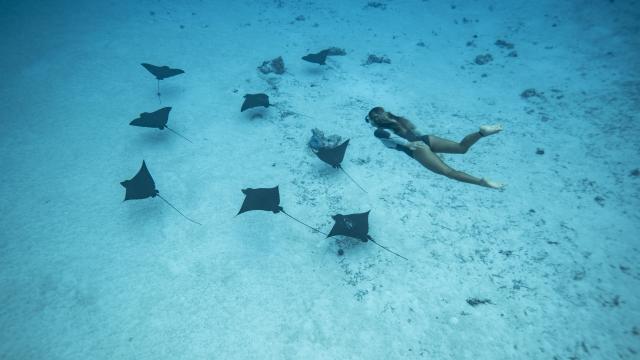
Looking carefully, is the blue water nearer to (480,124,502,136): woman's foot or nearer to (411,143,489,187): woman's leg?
(411,143,489,187): woman's leg

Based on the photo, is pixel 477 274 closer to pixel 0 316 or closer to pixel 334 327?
pixel 334 327

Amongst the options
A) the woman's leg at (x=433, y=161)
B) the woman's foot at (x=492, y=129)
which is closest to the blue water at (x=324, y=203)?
the woman's leg at (x=433, y=161)

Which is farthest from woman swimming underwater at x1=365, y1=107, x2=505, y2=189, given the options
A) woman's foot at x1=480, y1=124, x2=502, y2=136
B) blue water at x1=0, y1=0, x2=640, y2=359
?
blue water at x1=0, y1=0, x2=640, y2=359

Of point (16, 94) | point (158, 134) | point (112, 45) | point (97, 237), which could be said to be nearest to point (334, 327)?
point (97, 237)

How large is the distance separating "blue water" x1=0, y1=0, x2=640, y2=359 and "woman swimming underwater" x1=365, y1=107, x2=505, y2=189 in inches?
69.4

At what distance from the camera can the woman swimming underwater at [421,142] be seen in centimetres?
545

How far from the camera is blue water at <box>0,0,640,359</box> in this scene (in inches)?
209

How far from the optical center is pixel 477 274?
5.91m

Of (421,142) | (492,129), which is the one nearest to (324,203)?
(421,142)

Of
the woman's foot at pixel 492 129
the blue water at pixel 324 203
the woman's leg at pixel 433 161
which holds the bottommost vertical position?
the blue water at pixel 324 203

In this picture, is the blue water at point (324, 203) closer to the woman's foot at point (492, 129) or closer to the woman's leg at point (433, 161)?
the woman's leg at point (433, 161)

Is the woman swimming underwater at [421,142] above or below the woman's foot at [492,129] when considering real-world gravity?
below

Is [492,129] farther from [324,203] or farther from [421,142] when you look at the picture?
[324,203]

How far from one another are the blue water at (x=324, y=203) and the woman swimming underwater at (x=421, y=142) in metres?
1.76
